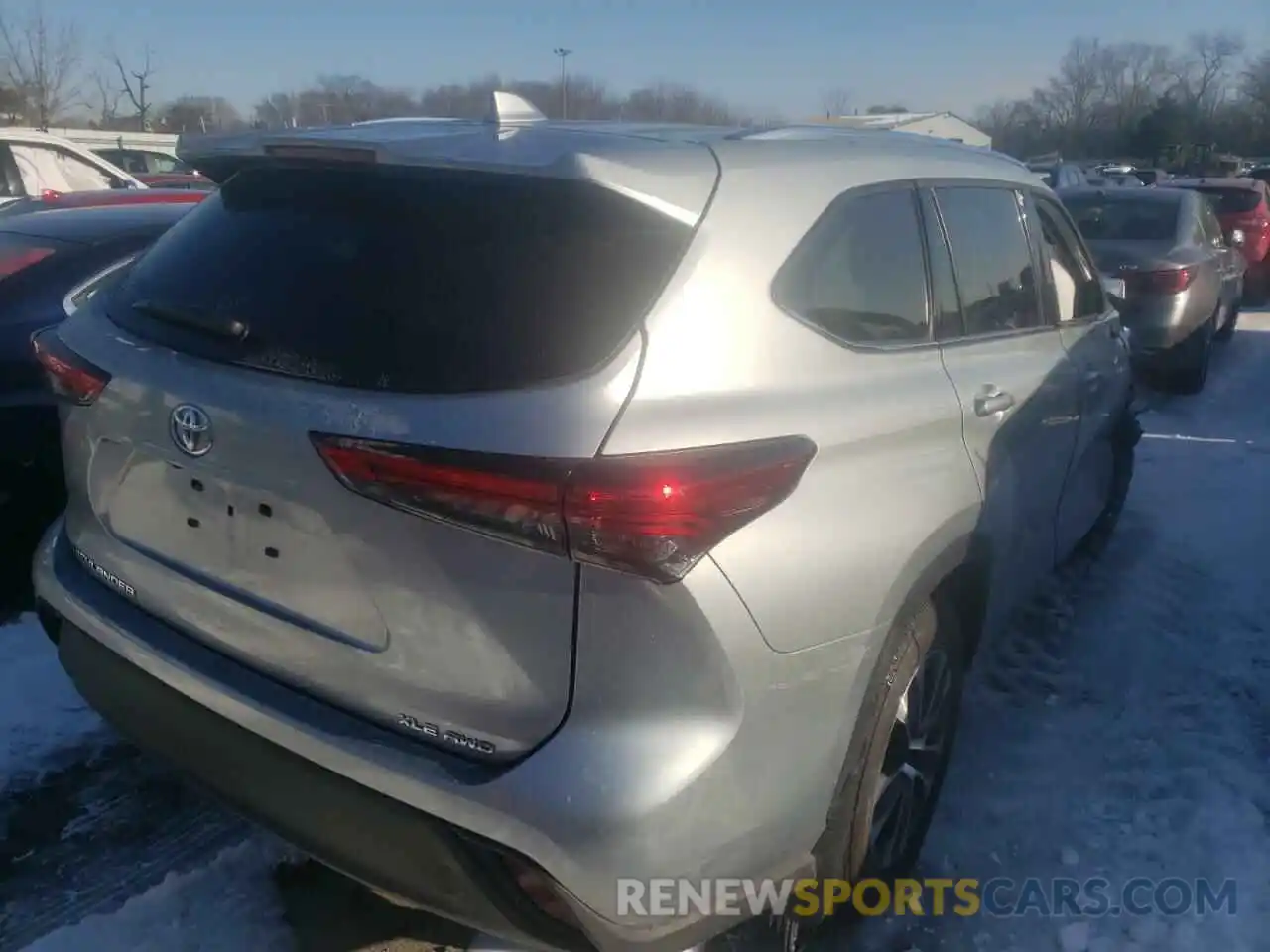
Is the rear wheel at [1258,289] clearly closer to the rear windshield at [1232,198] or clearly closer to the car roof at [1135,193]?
the rear windshield at [1232,198]

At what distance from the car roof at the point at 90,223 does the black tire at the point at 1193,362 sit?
6.76m

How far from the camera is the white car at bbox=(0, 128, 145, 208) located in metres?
12.1

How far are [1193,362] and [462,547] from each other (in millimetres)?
7800

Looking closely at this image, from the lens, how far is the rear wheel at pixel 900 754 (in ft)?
7.55

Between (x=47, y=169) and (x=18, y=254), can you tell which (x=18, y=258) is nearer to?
(x=18, y=254)

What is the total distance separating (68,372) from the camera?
2459 millimetres

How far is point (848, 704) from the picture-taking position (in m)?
2.19

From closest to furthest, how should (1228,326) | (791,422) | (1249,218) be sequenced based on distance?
(791,422)
(1228,326)
(1249,218)

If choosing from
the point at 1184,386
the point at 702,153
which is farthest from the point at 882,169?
the point at 1184,386

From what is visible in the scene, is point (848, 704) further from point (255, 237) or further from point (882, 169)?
point (255, 237)

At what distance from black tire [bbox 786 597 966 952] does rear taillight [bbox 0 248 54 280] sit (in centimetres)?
345

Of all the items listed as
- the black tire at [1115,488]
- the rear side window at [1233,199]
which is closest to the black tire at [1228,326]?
the rear side window at [1233,199]

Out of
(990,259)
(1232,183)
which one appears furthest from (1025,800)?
(1232,183)

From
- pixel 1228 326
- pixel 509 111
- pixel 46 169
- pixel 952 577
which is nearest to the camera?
pixel 509 111
